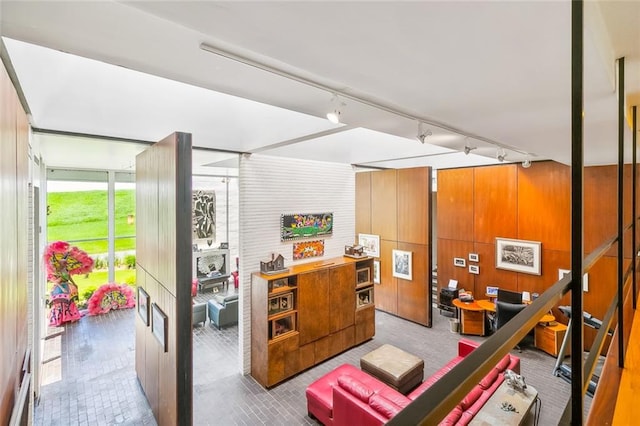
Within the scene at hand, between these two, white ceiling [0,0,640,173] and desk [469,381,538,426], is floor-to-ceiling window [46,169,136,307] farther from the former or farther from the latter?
desk [469,381,538,426]

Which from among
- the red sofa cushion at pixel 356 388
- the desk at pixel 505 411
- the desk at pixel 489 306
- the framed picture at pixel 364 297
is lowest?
the desk at pixel 505 411

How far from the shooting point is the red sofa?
9.57ft

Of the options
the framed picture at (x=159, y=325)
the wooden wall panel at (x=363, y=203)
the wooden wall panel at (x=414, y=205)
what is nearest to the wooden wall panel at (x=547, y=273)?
the wooden wall panel at (x=414, y=205)

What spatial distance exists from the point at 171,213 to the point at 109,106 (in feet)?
3.45

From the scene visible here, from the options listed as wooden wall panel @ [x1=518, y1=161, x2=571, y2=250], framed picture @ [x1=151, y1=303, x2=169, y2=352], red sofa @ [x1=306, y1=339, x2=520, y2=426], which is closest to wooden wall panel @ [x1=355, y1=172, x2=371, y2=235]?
wooden wall panel @ [x1=518, y1=161, x2=571, y2=250]

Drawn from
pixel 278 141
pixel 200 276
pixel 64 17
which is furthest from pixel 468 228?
pixel 200 276

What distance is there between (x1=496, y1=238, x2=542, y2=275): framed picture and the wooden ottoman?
3.25 meters

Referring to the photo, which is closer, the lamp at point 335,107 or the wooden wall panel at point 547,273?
the lamp at point 335,107

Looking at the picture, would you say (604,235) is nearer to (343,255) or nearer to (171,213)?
(343,255)

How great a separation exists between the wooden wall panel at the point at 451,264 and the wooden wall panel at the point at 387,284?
Result: 1202mm

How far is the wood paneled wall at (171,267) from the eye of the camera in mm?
2719

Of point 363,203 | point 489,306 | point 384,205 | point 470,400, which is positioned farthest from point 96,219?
point 489,306

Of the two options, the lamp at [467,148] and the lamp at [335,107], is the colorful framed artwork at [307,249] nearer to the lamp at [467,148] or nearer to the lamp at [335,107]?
the lamp at [467,148]

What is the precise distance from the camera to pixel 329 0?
0.91 meters
